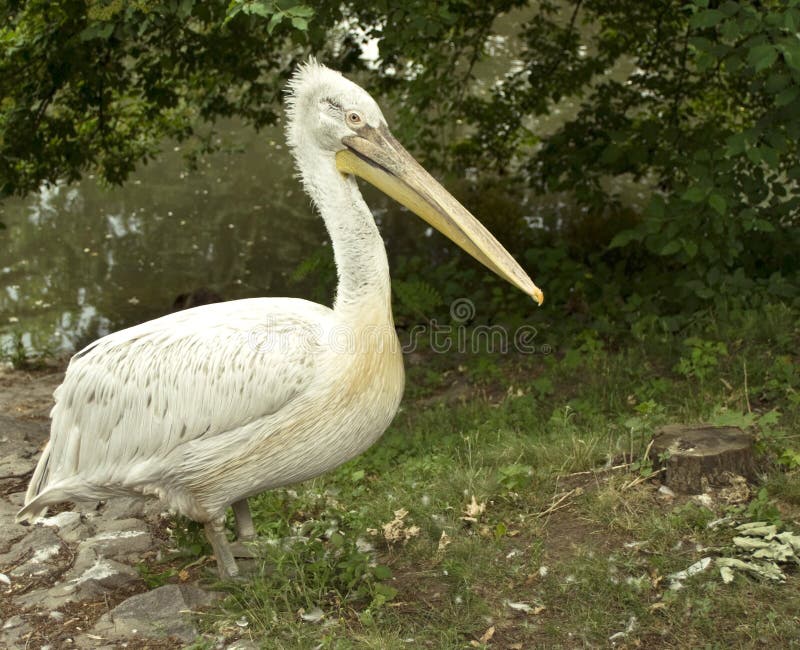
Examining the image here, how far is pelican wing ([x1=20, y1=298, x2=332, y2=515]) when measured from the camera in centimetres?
352

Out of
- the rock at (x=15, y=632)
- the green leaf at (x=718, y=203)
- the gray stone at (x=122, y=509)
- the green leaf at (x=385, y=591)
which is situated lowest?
the rock at (x=15, y=632)

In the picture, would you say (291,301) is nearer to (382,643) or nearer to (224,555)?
(224,555)

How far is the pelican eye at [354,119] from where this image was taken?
374 centimetres

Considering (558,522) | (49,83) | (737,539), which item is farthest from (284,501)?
(49,83)

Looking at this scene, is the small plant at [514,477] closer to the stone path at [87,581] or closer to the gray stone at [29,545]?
the stone path at [87,581]

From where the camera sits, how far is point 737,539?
3.54 meters

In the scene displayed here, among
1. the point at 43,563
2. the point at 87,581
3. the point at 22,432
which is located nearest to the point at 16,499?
the point at 43,563

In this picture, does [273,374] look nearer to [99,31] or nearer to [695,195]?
[99,31]

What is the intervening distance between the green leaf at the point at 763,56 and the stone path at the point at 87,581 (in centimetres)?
337

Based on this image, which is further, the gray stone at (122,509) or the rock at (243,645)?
the gray stone at (122,509)

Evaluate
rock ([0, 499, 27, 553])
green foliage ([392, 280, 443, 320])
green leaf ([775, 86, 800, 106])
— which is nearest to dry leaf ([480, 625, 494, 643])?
rock ([0, 499, 27, 553])

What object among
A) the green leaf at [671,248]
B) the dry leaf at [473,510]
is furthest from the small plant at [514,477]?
the green leaf at [671,248]

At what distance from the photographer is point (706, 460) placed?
396cm

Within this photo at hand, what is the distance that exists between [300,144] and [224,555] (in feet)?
5.50
